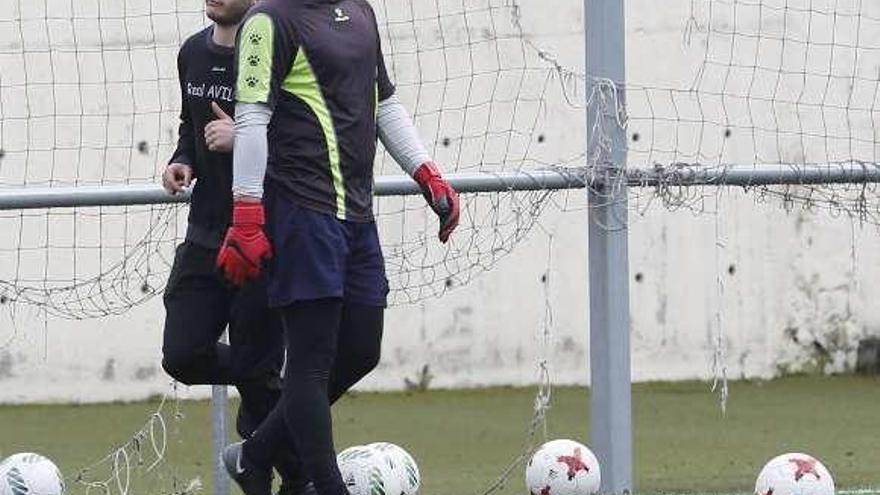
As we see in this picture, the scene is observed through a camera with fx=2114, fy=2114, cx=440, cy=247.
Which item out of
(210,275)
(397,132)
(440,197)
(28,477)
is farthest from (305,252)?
(28,477)

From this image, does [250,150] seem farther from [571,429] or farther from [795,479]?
[571,429]

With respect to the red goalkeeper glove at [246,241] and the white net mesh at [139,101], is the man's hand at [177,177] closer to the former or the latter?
the red goalkeeper glove at [246,241]

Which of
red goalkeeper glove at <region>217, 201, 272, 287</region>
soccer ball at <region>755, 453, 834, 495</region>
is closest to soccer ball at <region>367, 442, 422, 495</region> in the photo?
soccer ball at <region>755, 453, 834, 495</region>

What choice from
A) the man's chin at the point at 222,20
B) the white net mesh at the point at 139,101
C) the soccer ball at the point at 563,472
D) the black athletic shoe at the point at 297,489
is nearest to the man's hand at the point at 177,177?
the man's chin at the point at 222,20

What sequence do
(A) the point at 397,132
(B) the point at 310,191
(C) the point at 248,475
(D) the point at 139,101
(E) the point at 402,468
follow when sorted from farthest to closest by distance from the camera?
1. (D) the point at 139,101
2. (E) the point at 402,468
3. (C) the point at 248,475
4. (A) the point at 397,132
5. (B) the point at 310,191

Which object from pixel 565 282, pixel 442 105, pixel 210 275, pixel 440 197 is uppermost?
pixel 442 105

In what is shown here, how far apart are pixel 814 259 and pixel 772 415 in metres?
2.35

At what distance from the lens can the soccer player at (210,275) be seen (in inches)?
267

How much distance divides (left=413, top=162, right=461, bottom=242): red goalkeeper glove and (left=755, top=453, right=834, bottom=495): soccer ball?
4.67ft

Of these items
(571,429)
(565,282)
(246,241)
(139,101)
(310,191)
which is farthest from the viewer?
(565,282)

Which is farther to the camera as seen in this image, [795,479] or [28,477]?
[28,477]

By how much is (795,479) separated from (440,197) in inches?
61.1

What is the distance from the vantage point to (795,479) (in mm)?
6875

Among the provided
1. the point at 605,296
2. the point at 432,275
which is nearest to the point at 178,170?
the point at 605,296
